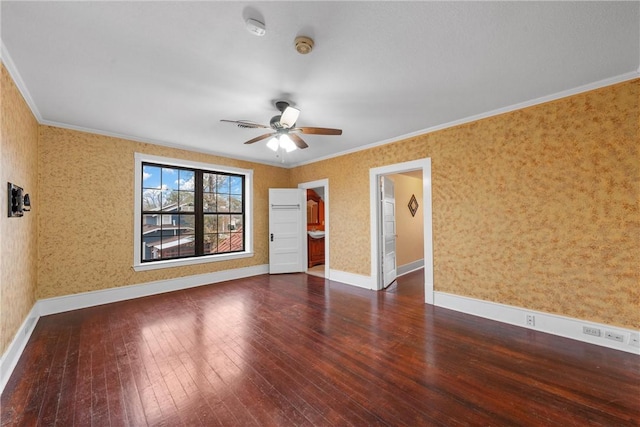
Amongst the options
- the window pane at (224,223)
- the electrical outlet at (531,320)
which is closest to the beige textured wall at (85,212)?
the window pane at (224,223)

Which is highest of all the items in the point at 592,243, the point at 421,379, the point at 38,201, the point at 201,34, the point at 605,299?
the point at 201,34

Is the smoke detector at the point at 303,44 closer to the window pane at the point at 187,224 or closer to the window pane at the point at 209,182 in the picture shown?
the window pane at the point at 209,182

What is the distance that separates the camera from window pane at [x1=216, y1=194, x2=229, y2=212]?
5280 mm

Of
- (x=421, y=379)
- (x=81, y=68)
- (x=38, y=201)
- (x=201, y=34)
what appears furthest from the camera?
(x=38, y=201)

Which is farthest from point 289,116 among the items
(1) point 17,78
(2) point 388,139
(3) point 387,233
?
(3) point 387,233

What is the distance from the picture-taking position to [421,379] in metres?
1.99

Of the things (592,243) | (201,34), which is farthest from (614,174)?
(201,34)

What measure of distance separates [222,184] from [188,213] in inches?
36.9

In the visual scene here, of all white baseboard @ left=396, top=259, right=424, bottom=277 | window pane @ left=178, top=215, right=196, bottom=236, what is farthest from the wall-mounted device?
white baseboard @ left=396, top=259, right=424, bottom=277

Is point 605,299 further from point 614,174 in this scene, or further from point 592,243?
point 614,174

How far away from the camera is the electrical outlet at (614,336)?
2.37 metres

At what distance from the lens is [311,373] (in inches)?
82.0

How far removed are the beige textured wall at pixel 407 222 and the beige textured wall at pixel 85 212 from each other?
185 inches

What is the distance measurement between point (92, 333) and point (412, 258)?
5832 millimetres
